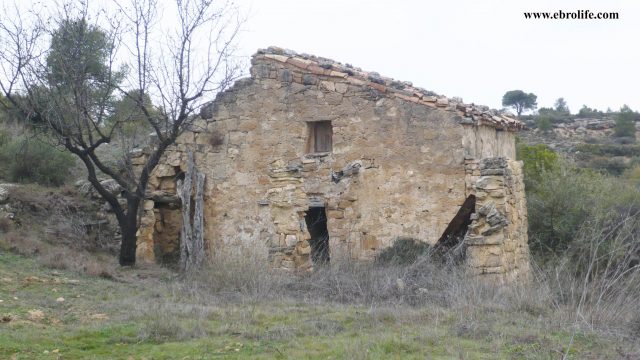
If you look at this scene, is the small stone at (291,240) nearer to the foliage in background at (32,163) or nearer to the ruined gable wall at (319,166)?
the ruined gable wall at (319,166)

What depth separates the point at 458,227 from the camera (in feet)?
38.1

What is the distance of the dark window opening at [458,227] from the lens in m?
11.3

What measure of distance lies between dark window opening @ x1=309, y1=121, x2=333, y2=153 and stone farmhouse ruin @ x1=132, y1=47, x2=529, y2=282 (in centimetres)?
2

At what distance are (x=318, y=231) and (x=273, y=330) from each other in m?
6.65

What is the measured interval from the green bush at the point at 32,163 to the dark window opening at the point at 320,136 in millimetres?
5670

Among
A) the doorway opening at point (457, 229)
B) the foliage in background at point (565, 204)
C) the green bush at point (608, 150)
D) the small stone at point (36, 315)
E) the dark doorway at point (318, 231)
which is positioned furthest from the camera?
the green bush at point (608, 150)

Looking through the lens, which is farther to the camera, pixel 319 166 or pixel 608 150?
pixel 608 150

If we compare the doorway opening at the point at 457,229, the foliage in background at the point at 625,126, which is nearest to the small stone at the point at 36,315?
the doorway opening at the point at 457,229

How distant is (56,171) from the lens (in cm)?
1491

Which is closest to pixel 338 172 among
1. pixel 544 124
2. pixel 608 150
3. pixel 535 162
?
pixel 535 162

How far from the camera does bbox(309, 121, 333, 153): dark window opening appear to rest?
12688 mm

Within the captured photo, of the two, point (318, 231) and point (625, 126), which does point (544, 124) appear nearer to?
point (625, 126)

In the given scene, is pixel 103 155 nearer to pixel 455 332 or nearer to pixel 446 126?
pixel 446 126

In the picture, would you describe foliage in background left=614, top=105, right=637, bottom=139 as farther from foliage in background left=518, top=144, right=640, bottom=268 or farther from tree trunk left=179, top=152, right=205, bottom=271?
tree trunk left=179, top=152, right=205, bottom=271
